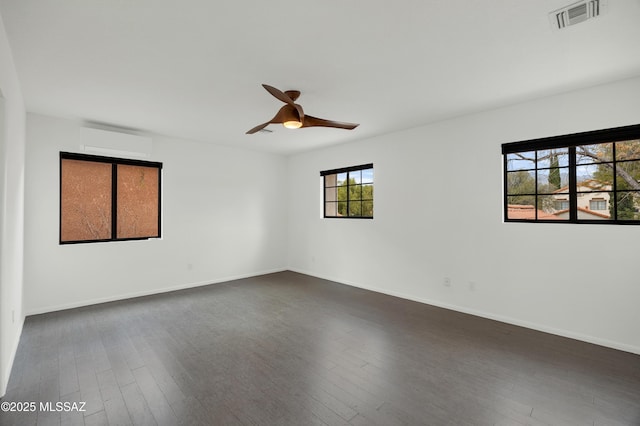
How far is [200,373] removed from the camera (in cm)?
258

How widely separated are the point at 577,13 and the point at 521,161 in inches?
79.2

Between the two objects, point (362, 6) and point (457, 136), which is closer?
point (362, 6)

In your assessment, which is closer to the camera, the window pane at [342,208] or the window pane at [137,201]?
the window pane at [137,201]

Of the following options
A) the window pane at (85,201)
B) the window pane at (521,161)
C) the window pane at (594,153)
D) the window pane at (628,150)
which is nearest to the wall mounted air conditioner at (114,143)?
the window pane at (85,201)

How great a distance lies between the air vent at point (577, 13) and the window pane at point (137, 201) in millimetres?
5348

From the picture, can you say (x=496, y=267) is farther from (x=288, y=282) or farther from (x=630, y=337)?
(x=288, y=282)

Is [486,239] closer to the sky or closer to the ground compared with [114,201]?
closer to the ground

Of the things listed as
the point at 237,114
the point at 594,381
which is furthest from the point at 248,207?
the point at 594,381

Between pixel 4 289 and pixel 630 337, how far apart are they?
563 cm

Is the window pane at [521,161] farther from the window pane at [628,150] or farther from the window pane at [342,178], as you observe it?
the window pane at [342,178]

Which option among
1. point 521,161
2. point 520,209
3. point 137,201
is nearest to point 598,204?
point 520,209

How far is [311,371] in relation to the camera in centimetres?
260

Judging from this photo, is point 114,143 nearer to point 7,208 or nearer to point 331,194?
point 7,208

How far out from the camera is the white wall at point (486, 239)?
3.06 meters
